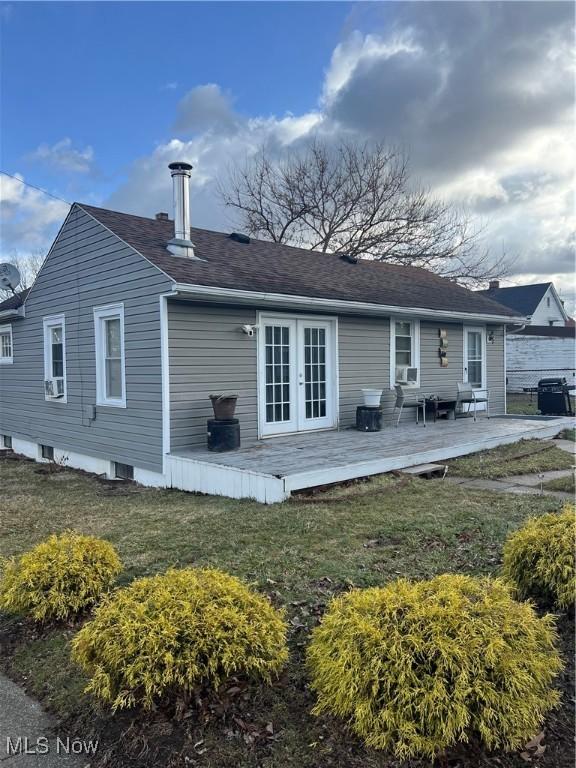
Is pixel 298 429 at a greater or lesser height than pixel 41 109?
lesser

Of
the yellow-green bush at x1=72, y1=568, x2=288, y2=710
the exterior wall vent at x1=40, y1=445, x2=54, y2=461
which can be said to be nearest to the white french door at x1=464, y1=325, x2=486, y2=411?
the exterior wall vent at x1=40, y1=445, x2=54, y2=461

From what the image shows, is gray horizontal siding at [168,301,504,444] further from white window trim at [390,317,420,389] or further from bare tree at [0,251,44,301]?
bare tree at [0,251,44,301]

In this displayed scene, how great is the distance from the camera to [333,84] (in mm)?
13188

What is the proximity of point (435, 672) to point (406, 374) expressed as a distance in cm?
900

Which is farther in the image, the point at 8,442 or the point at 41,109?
the point at 8,442

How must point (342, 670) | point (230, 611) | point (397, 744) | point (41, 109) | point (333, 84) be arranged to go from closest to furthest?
point (397, 744)
point (342, 670)
point (230, 611)
point (41, 109)
point (333, 84)

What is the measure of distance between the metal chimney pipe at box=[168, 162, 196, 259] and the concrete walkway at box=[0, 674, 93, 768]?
6.70 metres

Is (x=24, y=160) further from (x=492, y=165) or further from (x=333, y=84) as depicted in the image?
(x=492, y=165)

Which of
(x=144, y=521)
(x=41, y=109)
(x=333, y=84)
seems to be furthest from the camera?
(x=333, y=84)

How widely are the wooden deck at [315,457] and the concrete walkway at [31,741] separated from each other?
11.6 ft

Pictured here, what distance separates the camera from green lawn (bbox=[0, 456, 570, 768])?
2039 millimetres

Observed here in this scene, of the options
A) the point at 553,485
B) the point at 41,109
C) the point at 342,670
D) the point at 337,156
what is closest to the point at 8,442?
the point at 41,109

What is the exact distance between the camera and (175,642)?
86.0 inches

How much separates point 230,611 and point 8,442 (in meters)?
11.8
